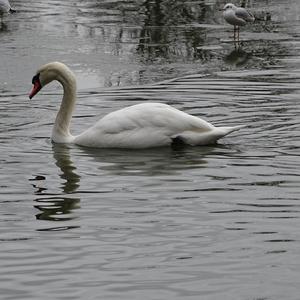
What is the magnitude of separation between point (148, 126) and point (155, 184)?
1711 mm

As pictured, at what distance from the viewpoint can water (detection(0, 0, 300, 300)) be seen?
6871 millimetres

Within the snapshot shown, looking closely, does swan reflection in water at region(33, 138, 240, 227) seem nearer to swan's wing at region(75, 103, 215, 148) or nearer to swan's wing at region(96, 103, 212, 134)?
swan's wing at region(75, 103, 215, 148)

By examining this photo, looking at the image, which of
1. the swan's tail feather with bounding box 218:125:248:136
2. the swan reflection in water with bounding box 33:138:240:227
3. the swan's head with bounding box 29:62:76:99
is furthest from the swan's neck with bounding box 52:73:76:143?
the swan's tail feather with bounding box 218:125:248:136

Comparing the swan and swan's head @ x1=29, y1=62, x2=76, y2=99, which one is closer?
the swan

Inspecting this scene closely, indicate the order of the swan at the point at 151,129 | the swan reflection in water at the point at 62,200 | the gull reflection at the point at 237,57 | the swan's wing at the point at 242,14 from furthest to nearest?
the swan's wing at the point at 242,14
the gull reflection at the point at 237,57
the swan at the point at 151,129
the swan reflection in water at the point at 62,200

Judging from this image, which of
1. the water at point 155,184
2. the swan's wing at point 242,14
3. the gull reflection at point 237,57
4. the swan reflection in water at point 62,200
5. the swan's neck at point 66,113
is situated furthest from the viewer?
the swan's wing at point 242,14

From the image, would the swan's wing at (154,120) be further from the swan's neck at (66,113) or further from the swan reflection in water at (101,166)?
the swan's neck at (66,113)

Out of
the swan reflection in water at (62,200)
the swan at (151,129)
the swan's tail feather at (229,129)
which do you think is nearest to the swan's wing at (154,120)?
the swan at (151,129)

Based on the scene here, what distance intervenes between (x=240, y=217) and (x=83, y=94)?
641 centimetres

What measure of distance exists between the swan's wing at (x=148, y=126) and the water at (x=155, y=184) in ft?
0.49

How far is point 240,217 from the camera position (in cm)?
820

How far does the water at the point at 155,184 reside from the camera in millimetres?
6871

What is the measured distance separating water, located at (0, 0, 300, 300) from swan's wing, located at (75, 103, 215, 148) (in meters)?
0.15

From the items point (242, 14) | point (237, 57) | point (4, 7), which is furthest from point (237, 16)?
point (4, 7)
